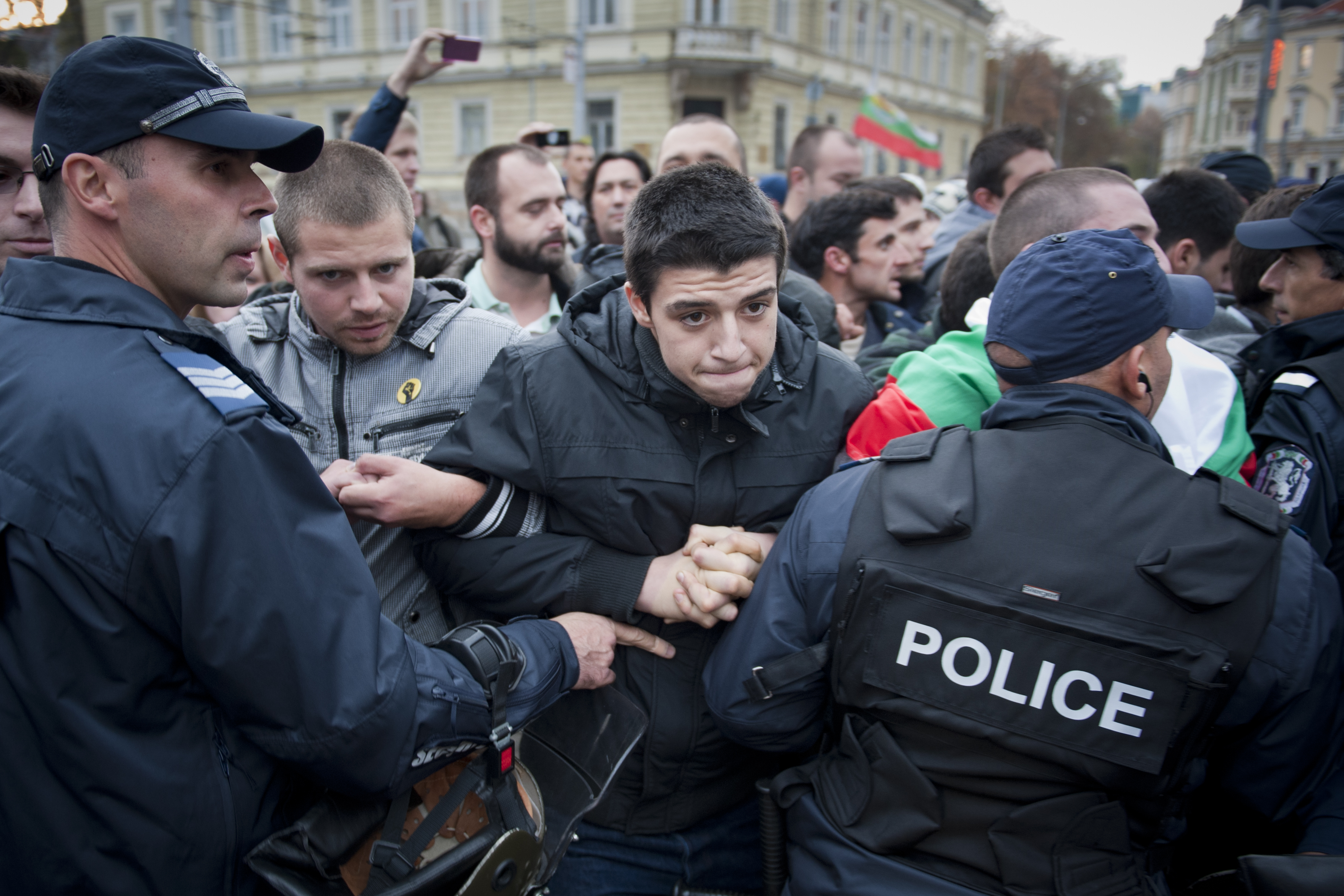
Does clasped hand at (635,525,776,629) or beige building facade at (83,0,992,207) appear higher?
beige building facade at (83,0,992,207)

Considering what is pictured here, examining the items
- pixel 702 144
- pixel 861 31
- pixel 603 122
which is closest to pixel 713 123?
pixel 702 144

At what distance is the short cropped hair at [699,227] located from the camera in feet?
6.40

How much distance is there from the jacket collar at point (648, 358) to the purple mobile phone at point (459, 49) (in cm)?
304

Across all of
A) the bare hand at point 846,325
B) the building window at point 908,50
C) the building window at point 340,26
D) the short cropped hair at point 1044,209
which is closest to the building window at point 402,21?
the building window at point 340,26

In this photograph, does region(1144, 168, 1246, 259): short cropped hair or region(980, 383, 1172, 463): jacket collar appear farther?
region(1144, 168, 1246, 259): short cropped hair

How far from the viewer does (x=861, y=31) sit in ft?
107

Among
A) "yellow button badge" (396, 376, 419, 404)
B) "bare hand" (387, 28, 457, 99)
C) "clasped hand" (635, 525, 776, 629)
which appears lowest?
"clasped hand" (635, 525, 776, 629)

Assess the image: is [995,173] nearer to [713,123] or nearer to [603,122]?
[713,123]

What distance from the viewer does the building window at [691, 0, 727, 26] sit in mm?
26141

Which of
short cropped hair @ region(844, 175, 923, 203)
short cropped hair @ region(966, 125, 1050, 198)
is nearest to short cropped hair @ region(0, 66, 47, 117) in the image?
short cropped hair @ region(844, 175, 923, 203)

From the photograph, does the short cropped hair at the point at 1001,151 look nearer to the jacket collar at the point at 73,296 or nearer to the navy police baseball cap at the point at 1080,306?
the navy police baseball cap at the point at 1080,306

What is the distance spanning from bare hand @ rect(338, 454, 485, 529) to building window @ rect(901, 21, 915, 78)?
38.8 m

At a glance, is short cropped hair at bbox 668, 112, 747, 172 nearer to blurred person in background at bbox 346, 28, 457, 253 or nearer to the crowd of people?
blurred person in background at bbox 346, 28, 457, 253

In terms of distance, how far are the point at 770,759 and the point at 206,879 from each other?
1.35 meters
